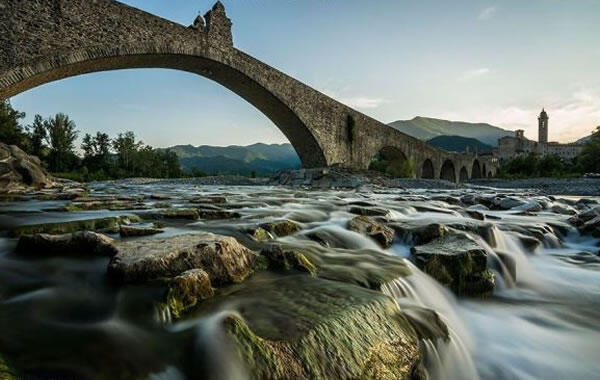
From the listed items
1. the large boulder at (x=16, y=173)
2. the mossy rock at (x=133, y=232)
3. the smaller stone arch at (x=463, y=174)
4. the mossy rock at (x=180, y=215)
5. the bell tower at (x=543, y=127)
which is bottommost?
the smaller stone arch at (x=463, y=174)

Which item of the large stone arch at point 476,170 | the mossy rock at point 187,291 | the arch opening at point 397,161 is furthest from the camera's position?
the large stone arch at point 476,170

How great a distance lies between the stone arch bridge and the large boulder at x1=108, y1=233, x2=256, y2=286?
10914mm

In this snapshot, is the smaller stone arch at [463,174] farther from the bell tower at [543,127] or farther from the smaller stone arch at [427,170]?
the bell tower at [543,127]

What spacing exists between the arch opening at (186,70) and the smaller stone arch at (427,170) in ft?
60.7

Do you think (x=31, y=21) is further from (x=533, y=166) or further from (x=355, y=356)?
(x=533, y=166)

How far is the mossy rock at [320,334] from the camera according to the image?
1.58 meters

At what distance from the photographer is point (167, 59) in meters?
15.0

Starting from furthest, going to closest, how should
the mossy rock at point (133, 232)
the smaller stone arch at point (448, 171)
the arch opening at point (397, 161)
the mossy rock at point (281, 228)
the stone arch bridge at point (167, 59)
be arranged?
1. the smaller stone arch at point (448, 171)
2. the arch opening at point (397, 161)
3. the stone arch bridge at point (167, 59)
4. the mossy rock at point (281, 228)
5. the mossy rock at point (133, 232)

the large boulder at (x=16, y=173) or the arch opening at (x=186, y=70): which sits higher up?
the arch opening at (x=186, y=70)

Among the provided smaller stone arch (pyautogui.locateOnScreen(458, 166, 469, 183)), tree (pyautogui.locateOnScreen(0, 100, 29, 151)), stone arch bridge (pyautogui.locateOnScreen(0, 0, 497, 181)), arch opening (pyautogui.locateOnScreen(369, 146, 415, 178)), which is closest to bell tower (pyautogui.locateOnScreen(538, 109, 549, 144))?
smaller stone arch (pyautogui.locateOnScreen(458, 166, 469, 183))

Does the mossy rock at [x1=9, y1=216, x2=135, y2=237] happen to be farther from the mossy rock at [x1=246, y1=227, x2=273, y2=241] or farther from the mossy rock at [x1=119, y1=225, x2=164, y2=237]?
the mossy rock at [x1=246, y1=227, x2=273, y2=241]

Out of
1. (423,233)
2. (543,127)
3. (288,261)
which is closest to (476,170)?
(423,233)

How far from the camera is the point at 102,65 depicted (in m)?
13.1

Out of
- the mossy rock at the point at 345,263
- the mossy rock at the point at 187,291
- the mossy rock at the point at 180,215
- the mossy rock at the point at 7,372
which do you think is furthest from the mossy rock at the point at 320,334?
the mossy rock at the point at 180,215
